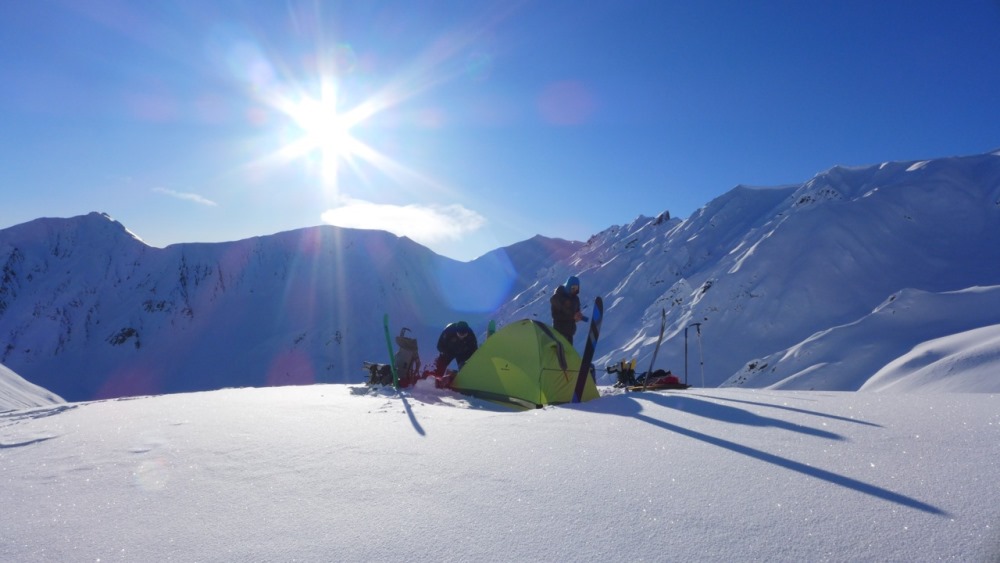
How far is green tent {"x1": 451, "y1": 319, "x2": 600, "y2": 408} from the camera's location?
725 cm

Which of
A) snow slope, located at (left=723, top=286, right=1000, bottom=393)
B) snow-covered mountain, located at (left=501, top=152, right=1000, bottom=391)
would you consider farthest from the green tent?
snow-covered mountain, located at (left=501, top=152, right=1000, bottom=391)

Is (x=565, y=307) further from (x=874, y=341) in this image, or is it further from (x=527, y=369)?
(x=874, y=341)

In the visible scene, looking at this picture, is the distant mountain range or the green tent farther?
the distant mountain range

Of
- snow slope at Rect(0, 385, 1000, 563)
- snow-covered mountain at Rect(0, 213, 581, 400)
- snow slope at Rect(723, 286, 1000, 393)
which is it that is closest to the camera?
snow slope at Rect(0, 385, 1000, 563)

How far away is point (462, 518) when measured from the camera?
2254 millimetres

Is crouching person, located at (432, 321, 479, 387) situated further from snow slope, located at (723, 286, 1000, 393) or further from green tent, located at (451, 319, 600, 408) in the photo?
snow slope, located at (723, 286, 1000, 393)

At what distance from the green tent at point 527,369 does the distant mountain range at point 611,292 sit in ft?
17.1

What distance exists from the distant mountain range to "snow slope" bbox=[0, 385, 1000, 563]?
21.4 feet

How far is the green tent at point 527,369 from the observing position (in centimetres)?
725

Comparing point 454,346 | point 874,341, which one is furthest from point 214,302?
point 874,341

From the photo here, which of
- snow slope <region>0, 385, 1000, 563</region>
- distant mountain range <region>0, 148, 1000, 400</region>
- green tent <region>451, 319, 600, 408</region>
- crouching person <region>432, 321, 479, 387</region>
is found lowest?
snow slope <region>0, 385, 1000, 563</region>

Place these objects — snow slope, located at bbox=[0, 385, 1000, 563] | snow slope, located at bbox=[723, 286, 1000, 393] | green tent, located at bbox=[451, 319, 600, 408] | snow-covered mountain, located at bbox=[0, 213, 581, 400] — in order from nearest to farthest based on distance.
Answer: snow slope, located at bbox=[0, 385, 1000, 563], green tent, located at bbox=[451, 319, 600, 408], snow slope, located at bbox=[723, 286, 1000, 393], snow-covered mountain, located at bbox=[0, 213, 581, 400]

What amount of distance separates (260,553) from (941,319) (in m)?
22.9

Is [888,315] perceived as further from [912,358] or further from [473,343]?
[473,343]
